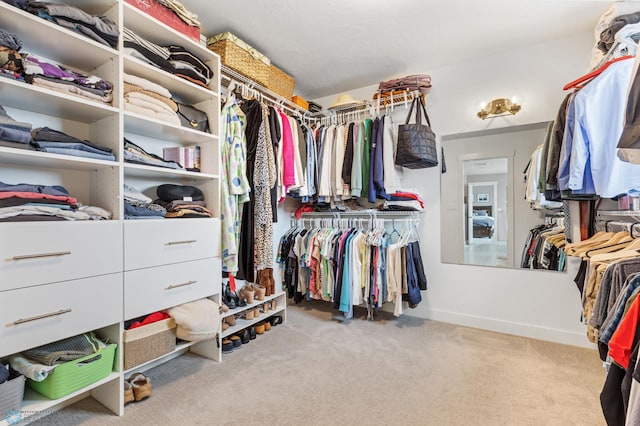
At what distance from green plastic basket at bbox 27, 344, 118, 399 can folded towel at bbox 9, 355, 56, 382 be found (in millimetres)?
43

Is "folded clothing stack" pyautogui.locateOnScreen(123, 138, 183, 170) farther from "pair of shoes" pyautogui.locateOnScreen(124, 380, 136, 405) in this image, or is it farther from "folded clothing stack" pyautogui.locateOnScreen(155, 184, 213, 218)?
"pair of shoes" pyautogui.locateOnScreen(124, 380, 136, 405)

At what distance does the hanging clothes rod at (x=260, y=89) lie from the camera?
2260 millimetres

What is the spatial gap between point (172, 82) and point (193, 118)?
0.24 m

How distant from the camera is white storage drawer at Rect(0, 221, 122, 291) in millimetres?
1163

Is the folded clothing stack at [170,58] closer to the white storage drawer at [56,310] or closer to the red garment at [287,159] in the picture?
the red garment at [287,159]

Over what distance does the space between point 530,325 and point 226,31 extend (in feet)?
11.3

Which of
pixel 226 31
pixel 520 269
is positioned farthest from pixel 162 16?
pixel 520 269

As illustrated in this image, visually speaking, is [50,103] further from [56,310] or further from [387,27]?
[387,27]

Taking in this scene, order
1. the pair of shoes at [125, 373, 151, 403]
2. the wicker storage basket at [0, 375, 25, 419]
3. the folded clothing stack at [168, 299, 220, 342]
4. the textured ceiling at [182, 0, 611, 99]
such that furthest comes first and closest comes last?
1. the textured ceiling at [182, 0, 611, 99]
2. the folded clothing stack at [168, 299, 220, 342]
3. the pair of shoes at [125, 373, 151, 403]
4. the wicker storage basket at [0, 375, 25, 419]

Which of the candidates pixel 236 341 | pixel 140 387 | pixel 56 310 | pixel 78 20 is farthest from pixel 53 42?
pixel 236 341

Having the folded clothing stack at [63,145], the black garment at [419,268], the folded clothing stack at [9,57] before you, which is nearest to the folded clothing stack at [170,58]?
the folded clothing stack at [9,57]

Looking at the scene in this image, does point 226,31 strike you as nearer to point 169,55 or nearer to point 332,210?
point 169,55

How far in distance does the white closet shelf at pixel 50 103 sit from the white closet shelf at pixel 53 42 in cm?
27

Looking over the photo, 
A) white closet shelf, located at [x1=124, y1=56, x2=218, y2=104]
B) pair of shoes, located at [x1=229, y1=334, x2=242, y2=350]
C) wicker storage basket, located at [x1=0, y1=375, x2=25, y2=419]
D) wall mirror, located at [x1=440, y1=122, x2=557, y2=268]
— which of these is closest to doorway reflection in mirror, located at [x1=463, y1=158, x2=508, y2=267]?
wall mirror, located at [x1=440, y1=122, x2=557, y2=268]
